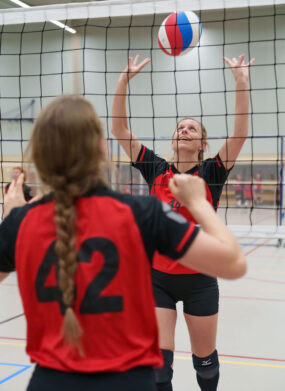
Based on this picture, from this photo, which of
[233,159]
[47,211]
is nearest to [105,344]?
[47,211]

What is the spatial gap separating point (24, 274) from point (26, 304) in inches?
3.3

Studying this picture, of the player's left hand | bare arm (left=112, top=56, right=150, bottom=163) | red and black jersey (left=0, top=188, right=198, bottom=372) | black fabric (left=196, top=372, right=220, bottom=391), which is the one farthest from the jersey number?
black fabric (left=196, top=372, right=220, bottom=391)

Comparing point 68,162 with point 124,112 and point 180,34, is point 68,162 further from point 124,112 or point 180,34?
point 180,34

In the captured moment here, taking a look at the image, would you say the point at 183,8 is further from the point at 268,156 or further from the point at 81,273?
the point at 268,156

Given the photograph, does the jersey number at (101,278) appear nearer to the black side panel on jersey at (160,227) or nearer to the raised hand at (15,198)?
the black side panel on jersey at (160,227)

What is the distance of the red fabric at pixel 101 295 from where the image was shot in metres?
1.16

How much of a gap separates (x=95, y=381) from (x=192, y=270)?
1.33 metres

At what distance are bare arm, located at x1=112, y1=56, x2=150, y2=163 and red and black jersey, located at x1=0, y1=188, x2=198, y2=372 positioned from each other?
1.29 metres

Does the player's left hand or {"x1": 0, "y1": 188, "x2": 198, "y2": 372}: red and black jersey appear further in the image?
the player's left hand

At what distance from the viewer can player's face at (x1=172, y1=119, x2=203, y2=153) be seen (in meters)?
2.63

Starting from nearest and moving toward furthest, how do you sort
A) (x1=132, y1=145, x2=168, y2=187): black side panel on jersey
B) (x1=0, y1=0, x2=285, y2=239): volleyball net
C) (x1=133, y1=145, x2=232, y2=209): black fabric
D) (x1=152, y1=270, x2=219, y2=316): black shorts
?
(x1=152, y1=270, x2=219, y2=316): black shorts, (x1=133, y1=145, x2=232, y2=209): black fabric, (x1=132, y1=145, x2=168, y2=187): black side panel on jersey, (x1=0, y1=0, x2=285, y2=239): volleyball net

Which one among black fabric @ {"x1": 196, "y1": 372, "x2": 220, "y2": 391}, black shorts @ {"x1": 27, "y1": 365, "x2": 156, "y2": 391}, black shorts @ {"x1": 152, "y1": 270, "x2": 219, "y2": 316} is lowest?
black fabric @ {"x1": 196, "y1": 372, "x2": 220, "y2": 391}

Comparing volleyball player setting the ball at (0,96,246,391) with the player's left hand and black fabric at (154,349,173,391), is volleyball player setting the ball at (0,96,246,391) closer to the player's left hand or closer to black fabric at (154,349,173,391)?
the player's left hand

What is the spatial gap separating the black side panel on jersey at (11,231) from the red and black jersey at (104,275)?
26 millimetres
